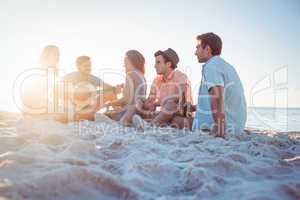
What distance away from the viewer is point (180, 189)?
143cm

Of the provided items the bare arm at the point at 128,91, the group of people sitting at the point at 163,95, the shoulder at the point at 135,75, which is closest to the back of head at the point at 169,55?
the group of people sitting at the point at 163,95

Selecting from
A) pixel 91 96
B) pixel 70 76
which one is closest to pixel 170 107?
pixel 91 96

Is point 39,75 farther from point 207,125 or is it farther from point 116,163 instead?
point 116,163

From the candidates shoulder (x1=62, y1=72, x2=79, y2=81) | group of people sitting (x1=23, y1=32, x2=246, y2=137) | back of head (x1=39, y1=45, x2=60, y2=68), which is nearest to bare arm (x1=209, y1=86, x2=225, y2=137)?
group of people sitting (x1=23, y1=32, x2=246, y2=137)

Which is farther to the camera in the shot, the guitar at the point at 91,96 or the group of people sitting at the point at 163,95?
the guitar at the point at 91,96

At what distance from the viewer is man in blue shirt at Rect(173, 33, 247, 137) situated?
3469 mm

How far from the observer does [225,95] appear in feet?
12.6

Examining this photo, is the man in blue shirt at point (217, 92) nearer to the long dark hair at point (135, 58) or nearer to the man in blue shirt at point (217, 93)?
the man in blue shirt at point (217, 93)

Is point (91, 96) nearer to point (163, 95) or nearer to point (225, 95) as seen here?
point (163, 95)

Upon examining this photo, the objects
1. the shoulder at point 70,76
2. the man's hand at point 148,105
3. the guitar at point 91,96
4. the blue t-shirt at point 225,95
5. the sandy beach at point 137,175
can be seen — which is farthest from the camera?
the shoulder at point 70,76

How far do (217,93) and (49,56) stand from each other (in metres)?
3.97

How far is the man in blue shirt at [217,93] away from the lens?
3.47 metres

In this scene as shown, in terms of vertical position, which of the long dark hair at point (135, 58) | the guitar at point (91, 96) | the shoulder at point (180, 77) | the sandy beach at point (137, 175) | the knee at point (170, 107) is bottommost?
the sandy beach at point (137, 175)

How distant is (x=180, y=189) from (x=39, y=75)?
17.1 feet
